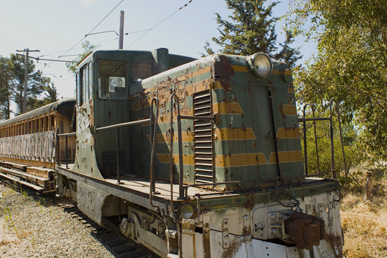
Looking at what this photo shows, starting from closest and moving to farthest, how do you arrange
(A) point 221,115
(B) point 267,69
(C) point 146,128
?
(A) point 221,115
(B) point 267,69
(C) point 146,128

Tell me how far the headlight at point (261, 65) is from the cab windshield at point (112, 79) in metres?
2.49

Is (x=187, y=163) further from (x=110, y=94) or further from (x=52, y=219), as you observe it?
(x=52, y=219)

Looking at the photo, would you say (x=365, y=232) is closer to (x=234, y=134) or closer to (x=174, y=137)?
(x=234, y=134)

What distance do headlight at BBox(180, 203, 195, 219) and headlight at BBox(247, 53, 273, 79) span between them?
68.7 inches

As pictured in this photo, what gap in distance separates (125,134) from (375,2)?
18.2 ft

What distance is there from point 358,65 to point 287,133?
12.3 feet

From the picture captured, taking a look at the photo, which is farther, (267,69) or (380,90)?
(380,90)

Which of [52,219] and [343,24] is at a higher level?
[343,24]

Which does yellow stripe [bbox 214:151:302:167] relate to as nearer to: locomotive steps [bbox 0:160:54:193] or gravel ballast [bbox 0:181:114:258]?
gravel ballast [bbox 0:181:114:258]

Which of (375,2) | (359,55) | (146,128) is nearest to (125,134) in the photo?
(146,128)

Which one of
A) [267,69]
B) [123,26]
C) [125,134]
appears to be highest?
[123,26]

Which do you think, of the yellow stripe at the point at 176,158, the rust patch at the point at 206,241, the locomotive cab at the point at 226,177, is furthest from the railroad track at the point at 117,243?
the rust patch at the point at 206,241

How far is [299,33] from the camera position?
7.50 m

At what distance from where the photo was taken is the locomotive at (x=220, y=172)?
10.0 feet
